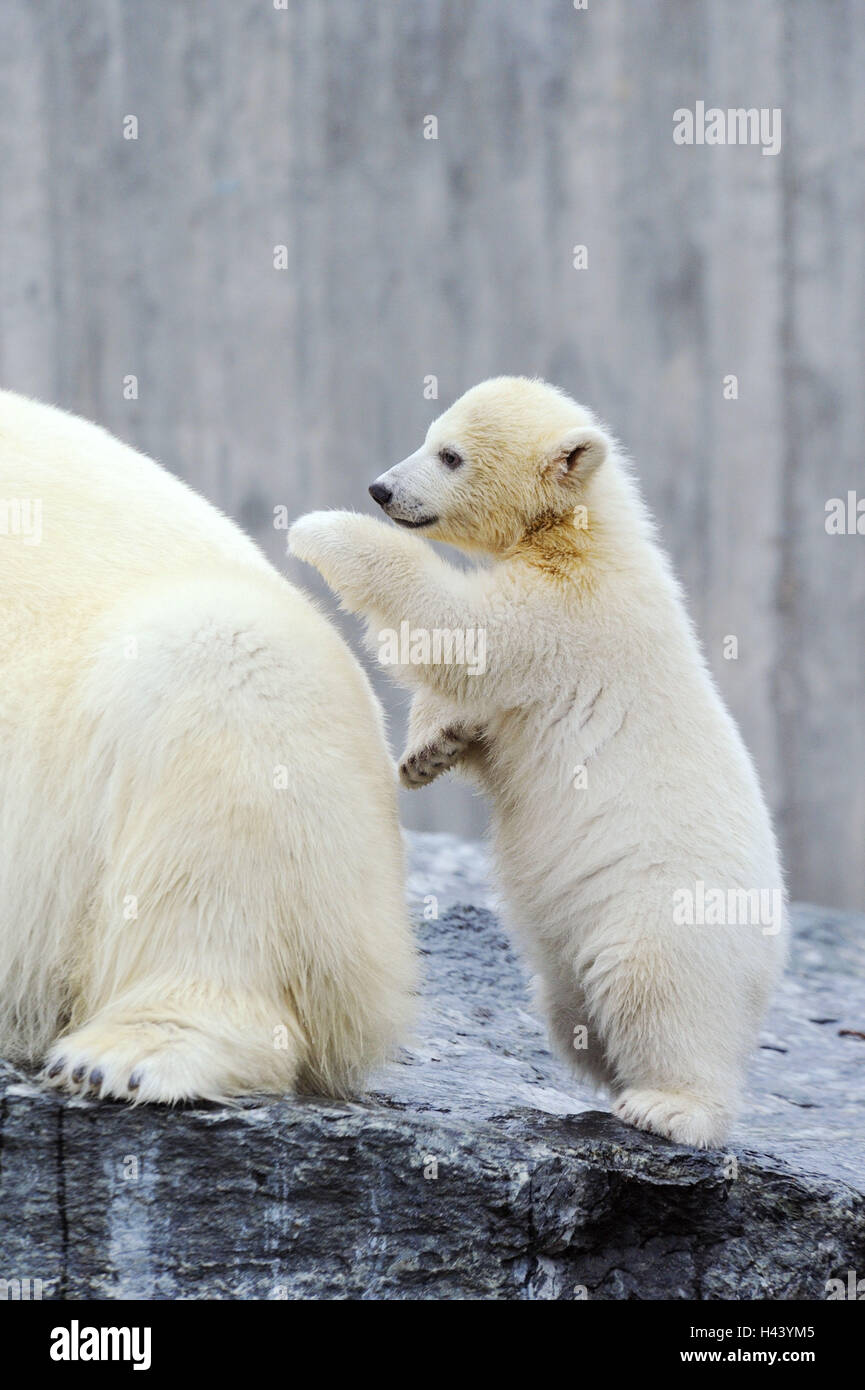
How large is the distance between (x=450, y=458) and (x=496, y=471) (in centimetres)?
12

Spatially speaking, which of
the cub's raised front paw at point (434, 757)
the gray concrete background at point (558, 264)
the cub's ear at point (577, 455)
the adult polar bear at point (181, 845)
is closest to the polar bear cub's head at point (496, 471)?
the cub's ear at point (577, 455)

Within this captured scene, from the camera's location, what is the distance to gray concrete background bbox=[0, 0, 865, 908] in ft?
21.2

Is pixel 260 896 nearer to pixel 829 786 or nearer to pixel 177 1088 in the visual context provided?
pixel 177 1088

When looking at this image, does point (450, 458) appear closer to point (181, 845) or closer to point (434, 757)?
point (434, 757)

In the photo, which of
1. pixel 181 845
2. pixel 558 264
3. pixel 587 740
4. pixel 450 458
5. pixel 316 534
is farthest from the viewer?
pixel 558 264

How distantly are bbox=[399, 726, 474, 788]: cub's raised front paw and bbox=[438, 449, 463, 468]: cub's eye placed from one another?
0.59 m

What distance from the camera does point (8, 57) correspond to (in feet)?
23.1

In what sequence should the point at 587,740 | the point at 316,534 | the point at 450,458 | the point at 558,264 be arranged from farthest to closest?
the point at 558,264, the point at 450,458, the point at 316,534, the point at 587,740

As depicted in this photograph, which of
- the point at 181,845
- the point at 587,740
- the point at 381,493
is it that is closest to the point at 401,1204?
the point at 181,845

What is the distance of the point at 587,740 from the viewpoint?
3.36m

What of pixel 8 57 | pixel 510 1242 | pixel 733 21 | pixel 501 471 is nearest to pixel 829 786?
pixel 733 21

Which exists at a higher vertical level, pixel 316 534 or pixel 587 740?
pixel 316 534

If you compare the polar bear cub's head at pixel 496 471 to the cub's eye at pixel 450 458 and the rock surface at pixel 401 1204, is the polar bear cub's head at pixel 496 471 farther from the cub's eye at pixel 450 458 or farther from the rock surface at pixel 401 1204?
the rock surface at pixel 401 1204

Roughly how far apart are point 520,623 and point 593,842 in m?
0.47
